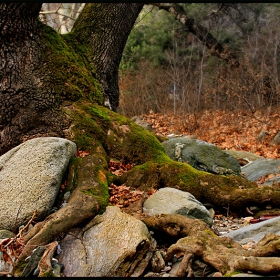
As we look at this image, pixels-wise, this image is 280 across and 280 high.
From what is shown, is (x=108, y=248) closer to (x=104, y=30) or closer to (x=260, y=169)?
(x=104, y=30)

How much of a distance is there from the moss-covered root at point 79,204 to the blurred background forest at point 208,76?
6968 mm

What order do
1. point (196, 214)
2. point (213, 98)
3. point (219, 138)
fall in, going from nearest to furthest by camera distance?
1. point (196, 214)
2. point (219, 138)
3. point (213, 98)

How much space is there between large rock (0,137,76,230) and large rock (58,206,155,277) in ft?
2.39

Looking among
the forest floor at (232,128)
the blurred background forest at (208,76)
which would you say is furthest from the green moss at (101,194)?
the blurred background forest at (208,76)

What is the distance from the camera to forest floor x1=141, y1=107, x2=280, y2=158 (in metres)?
11.5

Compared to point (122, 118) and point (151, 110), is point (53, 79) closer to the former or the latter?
point (122, 118)

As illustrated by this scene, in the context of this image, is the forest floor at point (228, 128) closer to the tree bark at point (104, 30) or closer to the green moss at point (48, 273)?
the tree bark at point (104, 30)

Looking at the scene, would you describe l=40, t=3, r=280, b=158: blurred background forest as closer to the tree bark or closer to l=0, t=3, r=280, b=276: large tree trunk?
the tree bark

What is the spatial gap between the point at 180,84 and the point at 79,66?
10.2 m

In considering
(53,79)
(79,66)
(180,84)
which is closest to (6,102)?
(53,79)

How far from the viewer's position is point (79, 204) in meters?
4.52

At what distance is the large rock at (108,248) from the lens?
153 inches

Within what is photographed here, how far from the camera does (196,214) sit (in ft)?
16.0

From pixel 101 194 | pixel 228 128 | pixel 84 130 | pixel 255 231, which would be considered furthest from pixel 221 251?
pixel 228 128
